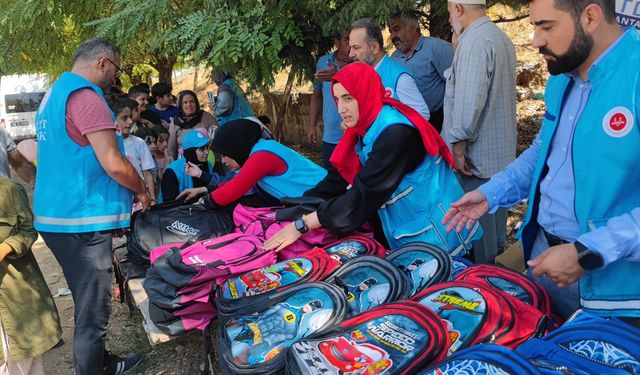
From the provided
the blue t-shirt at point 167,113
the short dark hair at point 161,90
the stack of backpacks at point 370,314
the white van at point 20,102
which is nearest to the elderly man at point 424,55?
the stack of backpacks at point 370,314

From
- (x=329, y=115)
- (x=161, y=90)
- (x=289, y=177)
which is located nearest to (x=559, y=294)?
(x=289, y=177)

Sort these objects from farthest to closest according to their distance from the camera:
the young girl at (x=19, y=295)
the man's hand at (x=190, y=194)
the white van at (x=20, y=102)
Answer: the white van at (x=20, y=102), the man's hand at (x=190, y=194), the young girl at (x=19, y=295)

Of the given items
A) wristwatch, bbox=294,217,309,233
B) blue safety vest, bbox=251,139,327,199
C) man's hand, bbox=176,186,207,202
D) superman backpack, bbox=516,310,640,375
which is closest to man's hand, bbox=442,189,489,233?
superman backpack, bbox=516,310,640,375

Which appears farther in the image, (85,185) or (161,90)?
(161,90)

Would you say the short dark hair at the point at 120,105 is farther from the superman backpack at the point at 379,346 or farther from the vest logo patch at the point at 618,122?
the vest logo patch at the point at 618,122

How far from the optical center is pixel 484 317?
163cm

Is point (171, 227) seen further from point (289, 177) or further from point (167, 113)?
point (167, 113)

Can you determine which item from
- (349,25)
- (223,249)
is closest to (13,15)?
(349,25)

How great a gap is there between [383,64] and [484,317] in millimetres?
2579

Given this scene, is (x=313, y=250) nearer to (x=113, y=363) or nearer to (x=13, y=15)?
(x=113, y=363)

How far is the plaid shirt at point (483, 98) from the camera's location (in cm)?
312

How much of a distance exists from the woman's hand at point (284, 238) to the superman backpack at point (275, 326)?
0.59m

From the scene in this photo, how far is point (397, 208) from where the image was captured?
2586mm

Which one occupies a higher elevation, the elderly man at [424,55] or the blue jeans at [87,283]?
the elderly man at [424,55]
